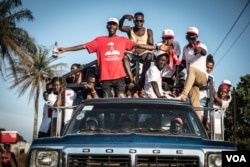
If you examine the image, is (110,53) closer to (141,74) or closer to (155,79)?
(141,74)

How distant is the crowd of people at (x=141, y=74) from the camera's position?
25.8 feet

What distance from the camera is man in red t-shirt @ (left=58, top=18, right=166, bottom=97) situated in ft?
26.2

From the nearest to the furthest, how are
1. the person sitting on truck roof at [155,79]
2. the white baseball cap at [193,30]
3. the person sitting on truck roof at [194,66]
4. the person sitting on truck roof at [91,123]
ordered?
the person sitting on truck roof at [91,123], the person sitting on truck roof at [155,79], the person sitting on truck roof at [194,66], the white baseball cap at [193,30]

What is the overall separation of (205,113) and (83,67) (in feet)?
7.66

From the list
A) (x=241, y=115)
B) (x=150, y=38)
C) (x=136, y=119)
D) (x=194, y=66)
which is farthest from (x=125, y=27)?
(x=241, y=115)

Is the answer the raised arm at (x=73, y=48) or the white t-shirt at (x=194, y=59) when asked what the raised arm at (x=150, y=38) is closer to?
the white t-shirt at (x=194, y=59)

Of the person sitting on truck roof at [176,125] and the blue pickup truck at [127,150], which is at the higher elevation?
the person sitting on truck roof at [176,125]

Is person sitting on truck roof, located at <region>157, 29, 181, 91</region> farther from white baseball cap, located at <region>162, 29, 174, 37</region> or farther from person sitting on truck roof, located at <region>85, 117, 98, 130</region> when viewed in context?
person sitting on truck roof, located at <region>85, 117, 98, 130</region>

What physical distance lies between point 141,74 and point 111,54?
2.10 feet

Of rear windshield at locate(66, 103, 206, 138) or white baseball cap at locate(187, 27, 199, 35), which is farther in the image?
white baseball cap at locate(187, 27, 199, 35)

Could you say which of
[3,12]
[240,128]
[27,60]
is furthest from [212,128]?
[240,128]

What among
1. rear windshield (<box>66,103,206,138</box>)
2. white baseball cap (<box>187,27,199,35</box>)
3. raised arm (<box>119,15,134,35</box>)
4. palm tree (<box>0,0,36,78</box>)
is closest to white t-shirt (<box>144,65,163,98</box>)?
white baseball cap (<box>187,27,199,35</box>)

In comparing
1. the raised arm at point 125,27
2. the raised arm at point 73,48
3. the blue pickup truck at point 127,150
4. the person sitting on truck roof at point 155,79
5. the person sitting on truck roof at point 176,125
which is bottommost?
the blue pickup truck at point 127,150

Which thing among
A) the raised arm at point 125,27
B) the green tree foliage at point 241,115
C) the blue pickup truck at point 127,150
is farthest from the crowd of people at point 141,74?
the green tree foliage at point 241,115
